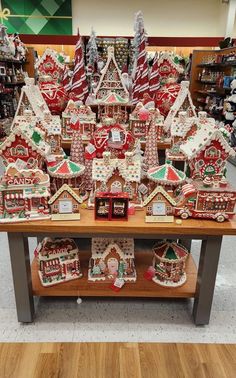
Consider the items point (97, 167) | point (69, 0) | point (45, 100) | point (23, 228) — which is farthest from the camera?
point (69, 0)

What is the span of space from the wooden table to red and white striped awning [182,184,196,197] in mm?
149

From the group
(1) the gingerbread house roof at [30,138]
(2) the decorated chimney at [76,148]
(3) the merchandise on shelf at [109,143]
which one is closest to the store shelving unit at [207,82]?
(3) the merchandise on shelf at [109,143]

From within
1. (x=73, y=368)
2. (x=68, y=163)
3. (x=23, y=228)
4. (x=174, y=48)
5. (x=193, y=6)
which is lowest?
(x=73, y=368)

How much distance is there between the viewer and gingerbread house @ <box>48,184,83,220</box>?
1.68 m

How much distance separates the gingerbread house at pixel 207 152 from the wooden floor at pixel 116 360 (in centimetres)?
101

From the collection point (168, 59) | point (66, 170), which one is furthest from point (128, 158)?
point (168, 59)

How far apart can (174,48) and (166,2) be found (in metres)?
1.26

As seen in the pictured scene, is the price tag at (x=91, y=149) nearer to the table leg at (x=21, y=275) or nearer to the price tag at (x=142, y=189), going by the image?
the price tag at (x=142, y=189)

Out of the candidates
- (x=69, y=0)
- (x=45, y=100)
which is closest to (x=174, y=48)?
(x=69, y=0)

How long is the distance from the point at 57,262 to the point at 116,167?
2.48ft

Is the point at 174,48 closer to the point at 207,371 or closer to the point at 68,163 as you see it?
the point at 68,163

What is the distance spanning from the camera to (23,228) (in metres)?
1.66

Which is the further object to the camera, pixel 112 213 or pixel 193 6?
pixel 193 6

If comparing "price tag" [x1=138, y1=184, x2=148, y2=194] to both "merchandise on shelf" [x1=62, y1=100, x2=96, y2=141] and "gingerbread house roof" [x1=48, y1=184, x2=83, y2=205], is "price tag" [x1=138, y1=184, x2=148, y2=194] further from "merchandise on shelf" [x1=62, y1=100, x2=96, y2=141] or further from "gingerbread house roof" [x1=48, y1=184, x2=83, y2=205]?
"merchandise on shelf" [x1=62, y1=100, x2=96, y2=141]
